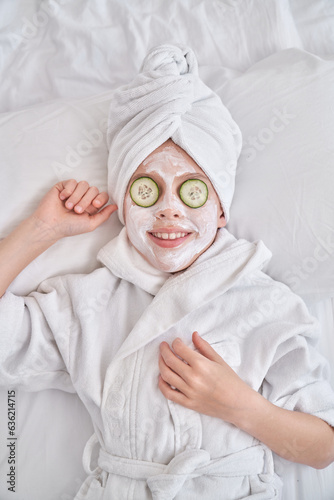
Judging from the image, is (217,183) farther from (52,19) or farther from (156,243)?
(52,19)

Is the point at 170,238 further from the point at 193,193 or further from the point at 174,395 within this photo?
the point at 174,395

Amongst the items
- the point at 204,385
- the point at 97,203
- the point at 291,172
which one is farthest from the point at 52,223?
the point at 291,172

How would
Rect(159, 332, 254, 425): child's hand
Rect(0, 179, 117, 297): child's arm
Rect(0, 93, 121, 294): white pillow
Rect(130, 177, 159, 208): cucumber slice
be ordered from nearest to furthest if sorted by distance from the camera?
1. Rect(159, 332, 254, 425): child's hand
2. Rect(130, 177, 159, 208): cucumber slice
3. Rect(0, 179, 117, 297): child's arm
4. Rect(0, 93, 121, 294): white pillow

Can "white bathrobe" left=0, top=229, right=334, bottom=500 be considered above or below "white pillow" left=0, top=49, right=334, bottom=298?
below

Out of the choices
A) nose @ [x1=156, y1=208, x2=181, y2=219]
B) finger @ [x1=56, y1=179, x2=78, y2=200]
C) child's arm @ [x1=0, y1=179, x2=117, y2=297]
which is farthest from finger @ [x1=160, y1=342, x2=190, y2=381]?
finger @ [x1=56, y1=179, x2=78, y2=200]

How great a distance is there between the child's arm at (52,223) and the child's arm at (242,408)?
0.58m

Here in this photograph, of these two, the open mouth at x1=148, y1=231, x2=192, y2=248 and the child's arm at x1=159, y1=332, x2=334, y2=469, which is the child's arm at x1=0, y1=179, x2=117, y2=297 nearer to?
the open mouth at x1=148, y1=231, x2=192, y2=248

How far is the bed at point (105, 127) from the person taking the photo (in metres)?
1.64

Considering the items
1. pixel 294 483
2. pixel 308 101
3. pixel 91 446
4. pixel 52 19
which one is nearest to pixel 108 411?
pixel 91 446

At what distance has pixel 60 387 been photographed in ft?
5.42

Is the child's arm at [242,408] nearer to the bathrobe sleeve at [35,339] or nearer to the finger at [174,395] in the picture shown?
the finger at [174,395]

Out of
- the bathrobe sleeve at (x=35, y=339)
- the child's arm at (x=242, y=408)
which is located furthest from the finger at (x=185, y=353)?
the bathrobe sleeve at (x=35, y=339)

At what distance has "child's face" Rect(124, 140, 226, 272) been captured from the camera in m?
1.50

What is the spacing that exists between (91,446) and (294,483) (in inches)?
27.5
